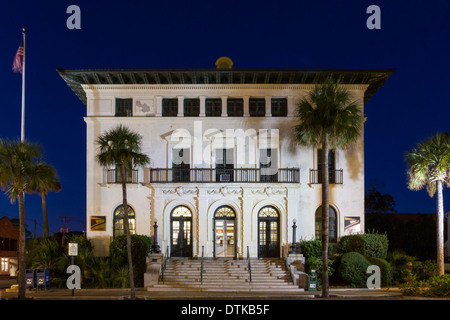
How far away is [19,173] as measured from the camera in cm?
1988

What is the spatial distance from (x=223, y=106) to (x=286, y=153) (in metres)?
4.82

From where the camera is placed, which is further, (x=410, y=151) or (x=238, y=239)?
(x=238, y=239)

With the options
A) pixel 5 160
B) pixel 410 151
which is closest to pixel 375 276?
pixel 410 151

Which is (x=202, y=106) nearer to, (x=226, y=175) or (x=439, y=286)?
(x=226, y=175)

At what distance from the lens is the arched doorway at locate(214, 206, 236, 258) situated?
90.0 ft

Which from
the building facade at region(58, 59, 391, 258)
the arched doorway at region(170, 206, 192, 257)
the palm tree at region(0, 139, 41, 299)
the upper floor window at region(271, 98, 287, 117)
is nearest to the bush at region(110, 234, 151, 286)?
the building facade at region(58, 59, 391, 258)

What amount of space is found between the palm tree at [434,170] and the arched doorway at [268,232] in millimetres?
7903

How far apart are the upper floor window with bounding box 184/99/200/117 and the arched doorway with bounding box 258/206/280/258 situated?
23.7 ft

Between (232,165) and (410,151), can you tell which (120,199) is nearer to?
(232,165)

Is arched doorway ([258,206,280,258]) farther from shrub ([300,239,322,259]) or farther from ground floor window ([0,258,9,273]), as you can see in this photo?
ground floor window ([0,258,9,273])

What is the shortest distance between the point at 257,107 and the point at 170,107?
5.40m

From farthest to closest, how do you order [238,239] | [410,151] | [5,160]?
[238,239]
[410,151]
[5,160]

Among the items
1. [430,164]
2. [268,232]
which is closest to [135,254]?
[268,232]

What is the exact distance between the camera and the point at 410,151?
24328 millimetres
